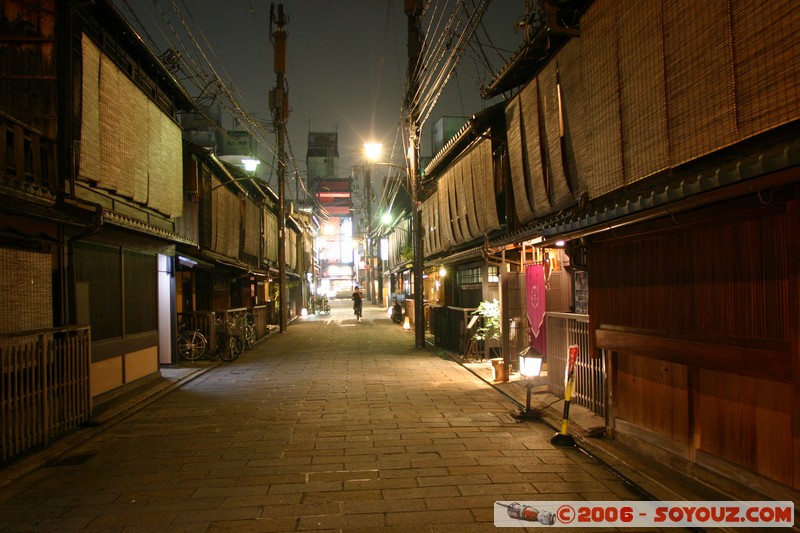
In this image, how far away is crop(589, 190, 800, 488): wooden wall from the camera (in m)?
5.10

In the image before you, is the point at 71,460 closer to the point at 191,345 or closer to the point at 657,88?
the point at 657,88

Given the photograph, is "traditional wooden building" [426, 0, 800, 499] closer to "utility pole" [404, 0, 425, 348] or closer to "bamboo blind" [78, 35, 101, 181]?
"bamboo blind" [78, 35, 101, 181]

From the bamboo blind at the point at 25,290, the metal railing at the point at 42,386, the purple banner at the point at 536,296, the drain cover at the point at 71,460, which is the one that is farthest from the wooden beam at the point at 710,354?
the bamboo blind at the point at 25,290

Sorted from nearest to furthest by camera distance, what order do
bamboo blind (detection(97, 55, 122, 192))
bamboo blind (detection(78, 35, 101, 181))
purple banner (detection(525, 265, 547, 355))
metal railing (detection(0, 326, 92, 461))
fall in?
metal railing (detection(0, 326, 92, 461))
bamboo blind (detection(78, 35, 101, 181))
bamboo blind (detection(97, 55, 122, 192))
purple banner (detection(525, 265, 547, 355))

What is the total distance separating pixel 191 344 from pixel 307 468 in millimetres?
12673

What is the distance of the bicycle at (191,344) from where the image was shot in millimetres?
18078

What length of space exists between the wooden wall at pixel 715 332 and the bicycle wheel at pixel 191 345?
14.6 metres

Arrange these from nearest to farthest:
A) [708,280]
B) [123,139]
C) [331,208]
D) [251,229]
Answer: [708,280], [123,139], [251,229], [331,208]

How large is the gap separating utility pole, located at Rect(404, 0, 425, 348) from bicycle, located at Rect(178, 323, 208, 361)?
8550 millimetres

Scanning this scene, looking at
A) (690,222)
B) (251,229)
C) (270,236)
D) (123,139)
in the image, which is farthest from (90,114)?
(270,236)

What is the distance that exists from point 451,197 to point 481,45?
7.84m

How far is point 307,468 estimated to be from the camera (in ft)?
23.0

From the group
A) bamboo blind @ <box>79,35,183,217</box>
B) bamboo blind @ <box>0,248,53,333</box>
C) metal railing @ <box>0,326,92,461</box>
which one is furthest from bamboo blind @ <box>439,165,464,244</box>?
bamboo blind @ <box>0,248,53,333</box>

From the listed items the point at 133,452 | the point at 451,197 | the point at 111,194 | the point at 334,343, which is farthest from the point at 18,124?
the point at 334,343
